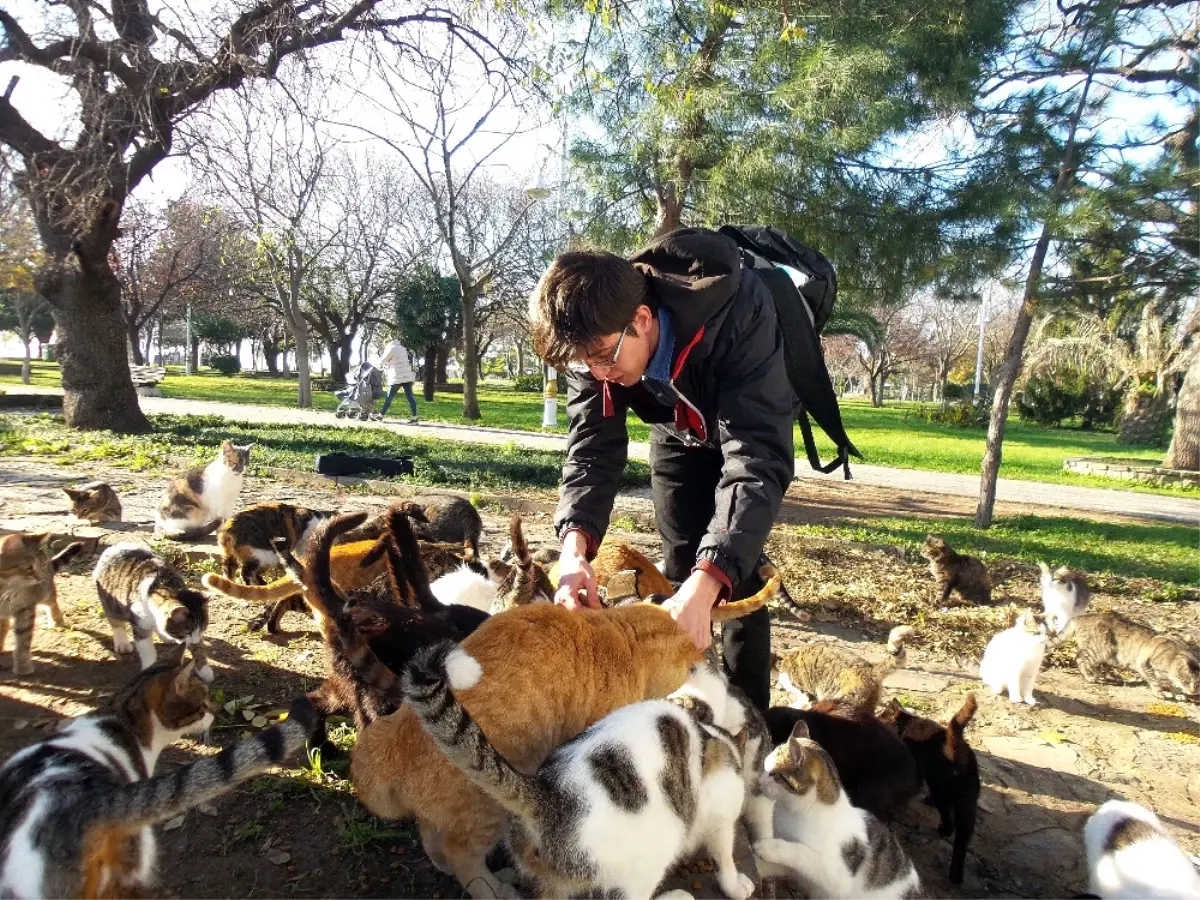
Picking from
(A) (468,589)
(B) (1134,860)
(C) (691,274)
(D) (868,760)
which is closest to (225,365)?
(A) (468,589)

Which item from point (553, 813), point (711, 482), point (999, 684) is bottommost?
point (999, 684)

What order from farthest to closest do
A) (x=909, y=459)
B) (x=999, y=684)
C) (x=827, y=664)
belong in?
1. (x=909, y=459)
2. (x=999, y=684)
3. (x=827, y=664)

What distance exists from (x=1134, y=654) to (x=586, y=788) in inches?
171

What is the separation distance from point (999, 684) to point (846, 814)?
2.27 meters

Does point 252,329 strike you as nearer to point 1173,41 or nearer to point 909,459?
point 909,459

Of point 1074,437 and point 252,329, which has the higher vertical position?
point 252,329

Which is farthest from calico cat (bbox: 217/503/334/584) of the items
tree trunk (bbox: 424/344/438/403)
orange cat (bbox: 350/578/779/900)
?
tree trunk (bbox: 424/344/438/403)

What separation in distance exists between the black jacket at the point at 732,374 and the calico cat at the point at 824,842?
688 millimetres

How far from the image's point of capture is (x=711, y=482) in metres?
3.21

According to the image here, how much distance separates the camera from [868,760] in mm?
2959

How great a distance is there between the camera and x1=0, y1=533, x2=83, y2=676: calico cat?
365cm

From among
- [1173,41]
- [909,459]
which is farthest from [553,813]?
[909,459]

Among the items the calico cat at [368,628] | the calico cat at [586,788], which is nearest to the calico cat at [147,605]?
the calico cat at [368,628]

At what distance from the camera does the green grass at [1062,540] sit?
756 centimetres
